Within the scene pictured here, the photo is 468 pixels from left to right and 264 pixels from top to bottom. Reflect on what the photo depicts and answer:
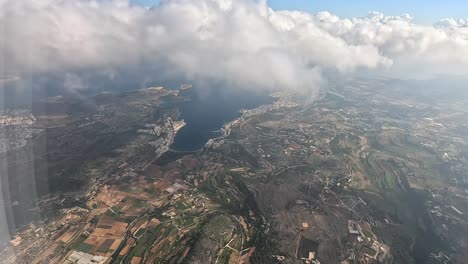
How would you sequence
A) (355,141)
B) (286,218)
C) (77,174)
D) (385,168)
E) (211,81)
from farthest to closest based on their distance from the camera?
(211,81), (355,141), (385,168), (77,174), (286,218)

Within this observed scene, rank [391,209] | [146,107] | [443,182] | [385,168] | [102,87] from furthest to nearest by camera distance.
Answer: [102,87], [146,107], [385,168], [443,182], [391,209]

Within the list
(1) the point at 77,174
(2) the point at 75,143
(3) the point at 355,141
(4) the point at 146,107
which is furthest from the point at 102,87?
(3) the point at 355,141

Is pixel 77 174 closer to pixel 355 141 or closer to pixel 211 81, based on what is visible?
pixel 355 141

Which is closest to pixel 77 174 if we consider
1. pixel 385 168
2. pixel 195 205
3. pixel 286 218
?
pixel 195 205

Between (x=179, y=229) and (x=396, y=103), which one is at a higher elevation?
(x=396, y=103)

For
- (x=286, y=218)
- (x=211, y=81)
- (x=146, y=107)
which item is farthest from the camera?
(x=211, y=81)

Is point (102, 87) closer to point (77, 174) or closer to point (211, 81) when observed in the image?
point (211, 81)

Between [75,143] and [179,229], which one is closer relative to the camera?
[179,229]

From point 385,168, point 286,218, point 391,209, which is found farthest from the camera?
point 385,168

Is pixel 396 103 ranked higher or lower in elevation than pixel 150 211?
higher
